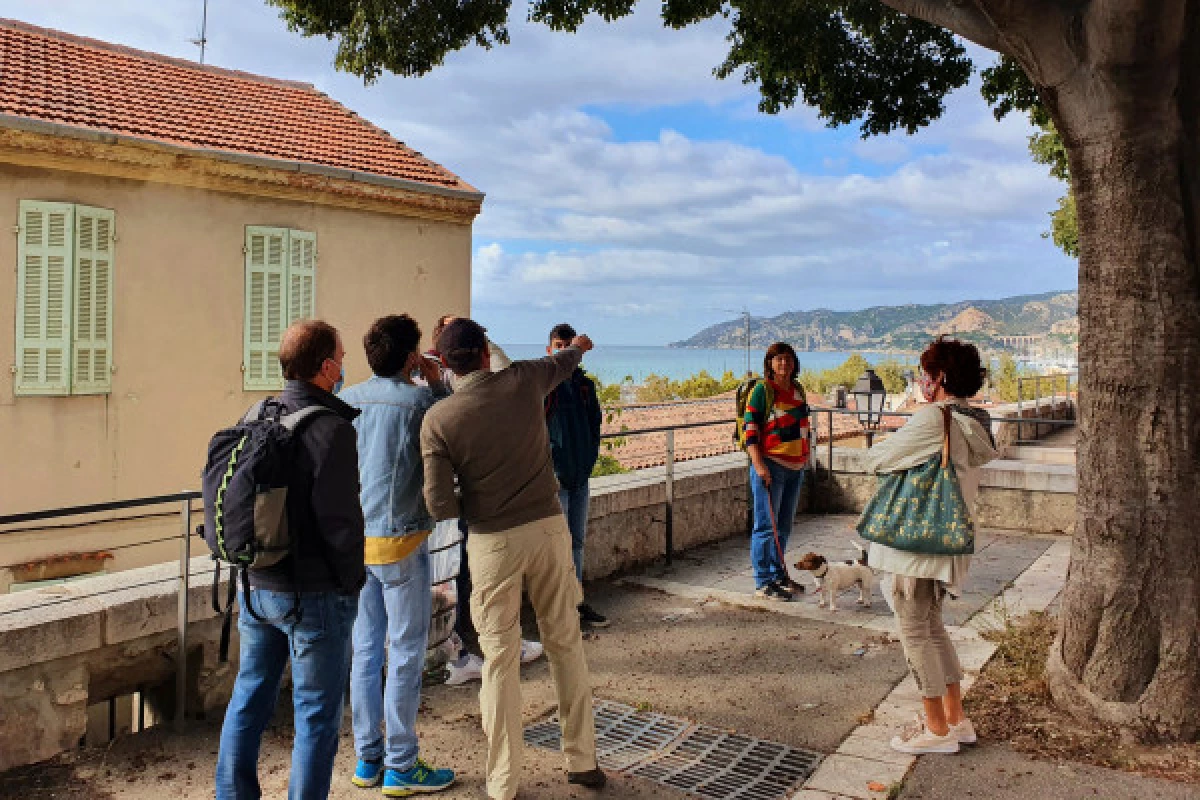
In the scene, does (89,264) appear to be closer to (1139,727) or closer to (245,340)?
(245,340)

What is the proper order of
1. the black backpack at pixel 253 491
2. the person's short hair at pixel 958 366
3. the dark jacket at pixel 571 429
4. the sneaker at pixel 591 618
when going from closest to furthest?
1. the black backpack at pixel 253 491
2. the person's short hair at pixel 958 366
3. the dark jacket at pixel 571 429
4. the sneaker at pixel 591 618

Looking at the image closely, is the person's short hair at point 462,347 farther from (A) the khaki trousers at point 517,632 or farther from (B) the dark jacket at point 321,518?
(B) the dark jacket at point 321,518

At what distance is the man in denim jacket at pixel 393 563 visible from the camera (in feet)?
12.5

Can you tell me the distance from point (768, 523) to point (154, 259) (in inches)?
335

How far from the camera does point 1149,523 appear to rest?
14.2 feet

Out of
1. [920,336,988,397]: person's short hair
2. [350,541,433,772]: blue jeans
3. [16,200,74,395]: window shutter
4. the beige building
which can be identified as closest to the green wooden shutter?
the beige building

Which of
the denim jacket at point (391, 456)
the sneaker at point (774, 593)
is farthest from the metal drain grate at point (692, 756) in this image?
the sneaker at point (774, 593)

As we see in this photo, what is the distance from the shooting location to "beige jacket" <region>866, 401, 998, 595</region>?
4105mm

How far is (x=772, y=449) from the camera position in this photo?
22.5 ft

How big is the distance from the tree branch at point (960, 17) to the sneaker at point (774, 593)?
154 inches

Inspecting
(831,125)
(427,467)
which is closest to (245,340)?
(831,125)

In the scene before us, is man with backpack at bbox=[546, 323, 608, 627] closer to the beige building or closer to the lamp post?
the lamp post

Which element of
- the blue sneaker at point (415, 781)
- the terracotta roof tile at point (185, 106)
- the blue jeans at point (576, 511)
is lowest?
the blue sneaker at point (415, 781)

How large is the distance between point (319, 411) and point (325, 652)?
2.68 feet
